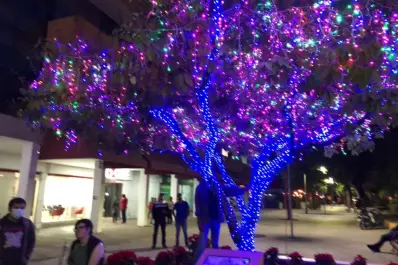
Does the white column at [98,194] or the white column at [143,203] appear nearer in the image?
the white column at [98,194]

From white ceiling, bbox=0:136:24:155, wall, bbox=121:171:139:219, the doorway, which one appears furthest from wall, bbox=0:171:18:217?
wall, bbox=121:171:139:219

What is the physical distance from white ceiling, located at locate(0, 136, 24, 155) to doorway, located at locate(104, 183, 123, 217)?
8.00 m

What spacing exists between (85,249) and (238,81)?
11.3ft

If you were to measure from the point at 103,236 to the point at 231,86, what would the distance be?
1029 centimetres

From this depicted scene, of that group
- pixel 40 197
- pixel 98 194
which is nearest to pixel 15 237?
pixel 98 194

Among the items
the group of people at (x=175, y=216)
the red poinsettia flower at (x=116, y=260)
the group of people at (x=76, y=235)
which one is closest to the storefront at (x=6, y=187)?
the group of people at (x=175, y=216)

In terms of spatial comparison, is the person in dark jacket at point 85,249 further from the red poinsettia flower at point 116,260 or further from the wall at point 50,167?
the wall at point 50,167

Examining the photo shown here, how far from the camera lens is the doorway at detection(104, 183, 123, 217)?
76.2 ft

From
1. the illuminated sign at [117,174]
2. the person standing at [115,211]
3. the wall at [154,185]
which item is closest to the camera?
the illuminated sign at [117,174]

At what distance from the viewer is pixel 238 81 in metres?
6.23

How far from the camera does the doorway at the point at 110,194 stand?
2322 cm

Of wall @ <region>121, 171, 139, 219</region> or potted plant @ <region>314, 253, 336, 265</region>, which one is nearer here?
potted plant @ <region>314, 253, 336, 265</region>

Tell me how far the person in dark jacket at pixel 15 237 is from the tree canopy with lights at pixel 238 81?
1853mm

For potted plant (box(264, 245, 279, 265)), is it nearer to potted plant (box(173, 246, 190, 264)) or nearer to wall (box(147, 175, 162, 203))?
potted plant (box(173, 246, 190, 264))
